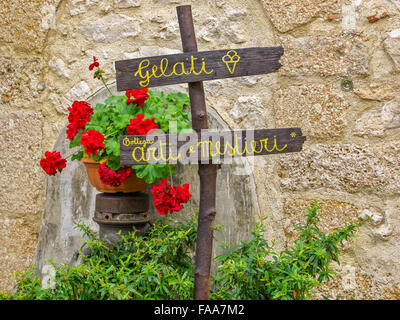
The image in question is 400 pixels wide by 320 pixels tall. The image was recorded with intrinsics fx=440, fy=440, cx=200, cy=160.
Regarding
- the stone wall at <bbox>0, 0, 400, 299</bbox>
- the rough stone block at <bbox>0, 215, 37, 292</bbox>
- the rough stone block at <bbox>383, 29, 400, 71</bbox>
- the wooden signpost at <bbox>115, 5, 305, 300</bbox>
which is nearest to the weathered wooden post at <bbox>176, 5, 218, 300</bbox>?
the wooden signpost at <bbox>115, 5, 305, 300</bbox>

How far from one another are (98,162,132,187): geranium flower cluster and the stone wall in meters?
0.49

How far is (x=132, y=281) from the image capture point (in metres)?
1.50

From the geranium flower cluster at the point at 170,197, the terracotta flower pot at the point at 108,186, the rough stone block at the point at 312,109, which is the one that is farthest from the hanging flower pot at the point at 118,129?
the rough stone block at the point at 312,109

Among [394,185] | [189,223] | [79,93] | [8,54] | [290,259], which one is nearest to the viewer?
[290,259]

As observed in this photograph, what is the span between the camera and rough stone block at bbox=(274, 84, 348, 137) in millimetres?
1726

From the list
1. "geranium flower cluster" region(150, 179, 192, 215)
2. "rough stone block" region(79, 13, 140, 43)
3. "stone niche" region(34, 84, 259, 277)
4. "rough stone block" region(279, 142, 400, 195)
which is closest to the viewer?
"geranium flower cluster" region(150, 179, 192, 215)

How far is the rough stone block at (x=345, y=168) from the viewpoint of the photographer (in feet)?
5.35

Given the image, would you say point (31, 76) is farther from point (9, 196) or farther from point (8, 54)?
point (9, 196)

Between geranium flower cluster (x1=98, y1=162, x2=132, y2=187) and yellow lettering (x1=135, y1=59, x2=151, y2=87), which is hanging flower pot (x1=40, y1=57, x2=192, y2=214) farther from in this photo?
yellow lettering (x1=135, y1=59, x2=151, y2=87)

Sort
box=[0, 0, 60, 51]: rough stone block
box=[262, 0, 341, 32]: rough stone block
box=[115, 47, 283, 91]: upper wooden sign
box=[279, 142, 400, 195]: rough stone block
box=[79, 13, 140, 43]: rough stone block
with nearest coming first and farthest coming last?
box=[115, 47, 283, 91]: upper wooden sign
box=[279, 142, 400, 195]: rough stone block
box=[262, 0, 341, 32]: rough stone block
box=[79, 13, 140, 43]: rough stone block
box=[0, 0, 60, 51]: rough stone block

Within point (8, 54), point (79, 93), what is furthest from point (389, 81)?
point (8, 54)

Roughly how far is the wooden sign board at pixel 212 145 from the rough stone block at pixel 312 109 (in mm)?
403

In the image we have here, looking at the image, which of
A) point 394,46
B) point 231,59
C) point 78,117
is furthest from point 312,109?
point 78,117
